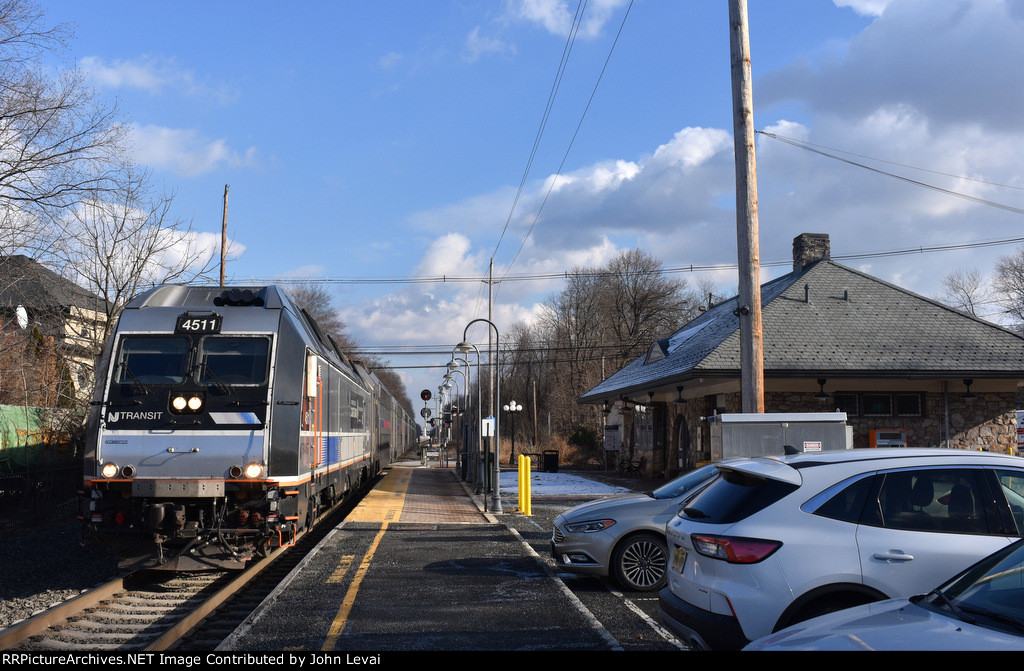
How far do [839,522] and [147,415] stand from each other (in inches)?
297

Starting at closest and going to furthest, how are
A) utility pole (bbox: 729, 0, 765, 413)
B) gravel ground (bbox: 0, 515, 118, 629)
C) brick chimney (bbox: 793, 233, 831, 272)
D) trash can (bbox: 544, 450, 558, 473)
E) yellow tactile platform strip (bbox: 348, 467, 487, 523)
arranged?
gravel ground (bbox: 0, 515, 118, 629) → utility pole (bbox: 729, 0, 765, 413) → yellow tactile platform strip (bbox: 348, 467, 487, 523) → brick chimney (bbox: 793, 233, 831, 272) → trash can (bbox: 544, 450, 558, 473)

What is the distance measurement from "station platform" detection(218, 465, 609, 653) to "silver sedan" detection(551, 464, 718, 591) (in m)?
0.47

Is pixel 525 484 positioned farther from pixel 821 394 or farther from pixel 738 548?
pixel 738 548

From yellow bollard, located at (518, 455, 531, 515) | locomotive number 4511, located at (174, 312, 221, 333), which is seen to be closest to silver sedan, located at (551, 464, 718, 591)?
locomotive number 4511, located at (174, 312, 221, 333)

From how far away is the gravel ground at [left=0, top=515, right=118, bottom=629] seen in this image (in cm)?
828

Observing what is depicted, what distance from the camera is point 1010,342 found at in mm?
20906

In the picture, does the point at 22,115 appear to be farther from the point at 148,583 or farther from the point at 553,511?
the point at 553,511

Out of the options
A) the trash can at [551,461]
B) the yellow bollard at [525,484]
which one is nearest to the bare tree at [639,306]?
the trash can at [551,461]

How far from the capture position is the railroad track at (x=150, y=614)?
257 inches

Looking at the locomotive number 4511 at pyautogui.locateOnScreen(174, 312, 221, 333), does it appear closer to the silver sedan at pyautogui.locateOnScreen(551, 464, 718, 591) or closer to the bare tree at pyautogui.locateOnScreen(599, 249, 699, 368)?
the silver sedan at pyautogui.locateOnScreen(551, 464, 718, 591)

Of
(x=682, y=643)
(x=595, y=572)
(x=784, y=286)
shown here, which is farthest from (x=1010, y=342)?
(x=682, y=643)

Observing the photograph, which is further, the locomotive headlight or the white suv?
the locomotive headlight

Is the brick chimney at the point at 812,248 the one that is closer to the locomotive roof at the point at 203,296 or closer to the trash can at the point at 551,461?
the trash can at the point at 551,461

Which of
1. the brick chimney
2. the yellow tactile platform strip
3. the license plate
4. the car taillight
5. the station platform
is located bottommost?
the yellow tactile platform strip
